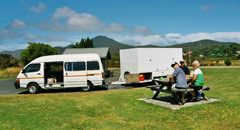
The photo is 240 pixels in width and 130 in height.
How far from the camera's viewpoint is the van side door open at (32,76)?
12766 millimetres

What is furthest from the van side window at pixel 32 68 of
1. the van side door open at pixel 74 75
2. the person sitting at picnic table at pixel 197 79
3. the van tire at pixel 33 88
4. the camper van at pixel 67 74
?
the person sitting at picnic table at pixel 197 79

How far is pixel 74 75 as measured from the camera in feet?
42.3

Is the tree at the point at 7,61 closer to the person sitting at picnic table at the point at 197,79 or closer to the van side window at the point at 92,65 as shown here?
the van side window at the point at 92,65

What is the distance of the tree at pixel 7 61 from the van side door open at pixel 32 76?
26.6 metres

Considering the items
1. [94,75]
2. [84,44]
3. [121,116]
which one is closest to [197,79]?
[121,116]

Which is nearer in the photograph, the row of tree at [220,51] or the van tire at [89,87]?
the van tire at [89,87]

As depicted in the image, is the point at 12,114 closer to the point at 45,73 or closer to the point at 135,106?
the point at 135,106

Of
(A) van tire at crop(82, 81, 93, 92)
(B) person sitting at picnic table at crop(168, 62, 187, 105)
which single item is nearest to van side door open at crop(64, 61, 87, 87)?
(A) van tire at crop(82, 81, 93, 92)

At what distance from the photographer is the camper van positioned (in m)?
12.8

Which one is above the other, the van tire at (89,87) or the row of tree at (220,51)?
the row of tree at (220,51)

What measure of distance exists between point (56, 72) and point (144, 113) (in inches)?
401

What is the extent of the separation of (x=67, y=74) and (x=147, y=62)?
18.4 ft

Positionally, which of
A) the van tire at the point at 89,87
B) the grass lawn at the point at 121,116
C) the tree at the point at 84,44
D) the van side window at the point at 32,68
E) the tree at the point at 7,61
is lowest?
the grass lawn at the point at 121,116

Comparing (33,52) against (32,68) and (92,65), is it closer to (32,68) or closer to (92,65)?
(32,68)
